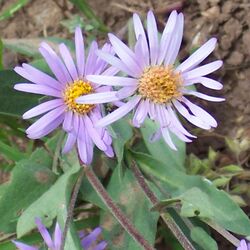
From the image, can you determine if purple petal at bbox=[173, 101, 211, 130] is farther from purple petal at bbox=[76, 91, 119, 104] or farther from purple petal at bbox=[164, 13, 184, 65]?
purple petal at bbox=[76, 91, 119, 104]

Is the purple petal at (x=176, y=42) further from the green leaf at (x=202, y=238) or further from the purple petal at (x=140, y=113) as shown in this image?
the green leaf at (x=202, y=238)

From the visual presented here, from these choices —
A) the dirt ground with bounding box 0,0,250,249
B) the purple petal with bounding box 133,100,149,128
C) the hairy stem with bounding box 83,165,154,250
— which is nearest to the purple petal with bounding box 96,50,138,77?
the purple petal with bounding box 133,100,149,128

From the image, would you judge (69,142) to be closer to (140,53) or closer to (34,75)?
(34,75)

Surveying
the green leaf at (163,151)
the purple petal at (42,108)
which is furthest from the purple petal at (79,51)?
the green leaf at (163,151)

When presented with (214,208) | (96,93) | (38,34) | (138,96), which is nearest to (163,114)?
(138,96)

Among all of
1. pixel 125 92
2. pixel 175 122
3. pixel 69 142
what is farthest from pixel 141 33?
pixel 69 142

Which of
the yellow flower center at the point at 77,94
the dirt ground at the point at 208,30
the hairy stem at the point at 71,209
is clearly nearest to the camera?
the hairy stem at the point at 71,209
